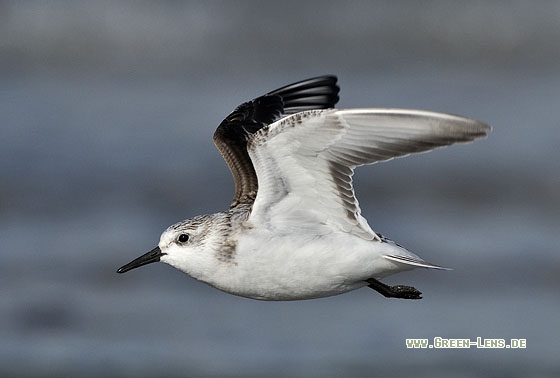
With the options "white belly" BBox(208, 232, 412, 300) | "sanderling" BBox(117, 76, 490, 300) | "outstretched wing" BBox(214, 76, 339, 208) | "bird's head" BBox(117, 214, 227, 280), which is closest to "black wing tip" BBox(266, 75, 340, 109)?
"outstretched wing" BBox(214, 76, 339, 208)

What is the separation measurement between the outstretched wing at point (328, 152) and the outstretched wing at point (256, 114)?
101 centimetres

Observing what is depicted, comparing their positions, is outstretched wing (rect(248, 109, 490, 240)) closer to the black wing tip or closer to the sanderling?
the sanderling

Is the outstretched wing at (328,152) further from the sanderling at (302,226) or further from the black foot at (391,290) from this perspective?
the black foot at (391,290)

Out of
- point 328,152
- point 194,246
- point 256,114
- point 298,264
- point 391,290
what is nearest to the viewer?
point 328,152

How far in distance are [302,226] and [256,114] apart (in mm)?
1755

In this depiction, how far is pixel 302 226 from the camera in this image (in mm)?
5914

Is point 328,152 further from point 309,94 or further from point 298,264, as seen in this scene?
point 309,94

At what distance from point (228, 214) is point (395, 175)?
6.53 m

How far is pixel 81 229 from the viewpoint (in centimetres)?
1155

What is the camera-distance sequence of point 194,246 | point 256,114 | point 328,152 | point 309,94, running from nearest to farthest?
1. point 328,152
2. point 194,246
3. point 256,114
4. point 309,94

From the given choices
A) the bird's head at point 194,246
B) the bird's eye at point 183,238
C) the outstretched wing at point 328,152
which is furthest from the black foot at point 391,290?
the bird's eye at point 183,238

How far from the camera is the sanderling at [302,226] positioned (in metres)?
5.44

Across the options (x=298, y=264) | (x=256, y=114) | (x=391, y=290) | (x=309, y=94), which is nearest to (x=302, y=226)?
(x=298, y=264)

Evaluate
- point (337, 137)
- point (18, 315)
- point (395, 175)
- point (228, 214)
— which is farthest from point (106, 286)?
point (337, 137)
